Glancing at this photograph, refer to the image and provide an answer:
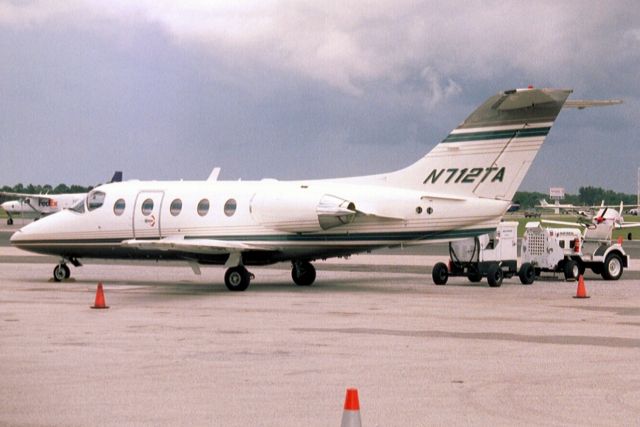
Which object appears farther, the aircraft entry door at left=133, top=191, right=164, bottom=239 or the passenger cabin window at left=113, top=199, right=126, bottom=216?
the passenger cabin window at left=113, top=199, right=126, bottom=216

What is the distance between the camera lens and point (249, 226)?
83.0ft

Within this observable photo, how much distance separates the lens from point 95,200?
2750 cm

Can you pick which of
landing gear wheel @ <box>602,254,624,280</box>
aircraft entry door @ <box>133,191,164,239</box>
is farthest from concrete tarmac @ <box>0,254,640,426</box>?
landing gear wheel @ <box>602,254,624,280</box>

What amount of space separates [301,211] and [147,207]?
15.6 ft

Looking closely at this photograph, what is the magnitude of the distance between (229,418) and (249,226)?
15774mm

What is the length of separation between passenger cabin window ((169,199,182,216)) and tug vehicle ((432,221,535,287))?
7311 mm

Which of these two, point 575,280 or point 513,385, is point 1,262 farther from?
point 513,385

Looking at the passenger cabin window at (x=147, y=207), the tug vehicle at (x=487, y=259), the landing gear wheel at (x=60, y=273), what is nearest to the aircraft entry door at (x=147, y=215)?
the passenger cabin window at (x=147, y=207)

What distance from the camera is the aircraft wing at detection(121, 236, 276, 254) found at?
23547mm

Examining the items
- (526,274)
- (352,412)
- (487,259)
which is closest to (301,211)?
(487,259)

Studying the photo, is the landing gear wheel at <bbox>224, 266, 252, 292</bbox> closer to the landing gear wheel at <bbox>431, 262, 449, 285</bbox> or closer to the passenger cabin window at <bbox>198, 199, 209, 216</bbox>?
the passenger cabin window at <bbox>198, 199, 209, 216</bbox>

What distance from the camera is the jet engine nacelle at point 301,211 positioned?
2420 centimetres

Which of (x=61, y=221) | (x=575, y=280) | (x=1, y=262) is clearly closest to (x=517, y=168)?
(x=575, y=280)

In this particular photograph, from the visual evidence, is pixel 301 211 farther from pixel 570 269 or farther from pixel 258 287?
pixel 570 269
